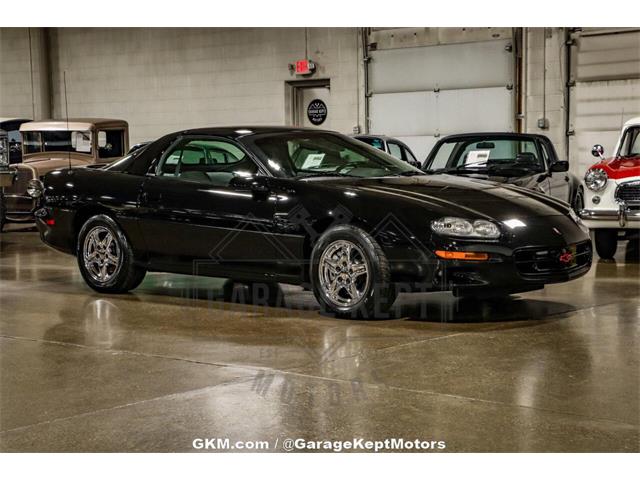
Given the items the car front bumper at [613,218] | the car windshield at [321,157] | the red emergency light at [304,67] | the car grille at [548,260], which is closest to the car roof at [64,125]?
the red emergency light at [304,67]

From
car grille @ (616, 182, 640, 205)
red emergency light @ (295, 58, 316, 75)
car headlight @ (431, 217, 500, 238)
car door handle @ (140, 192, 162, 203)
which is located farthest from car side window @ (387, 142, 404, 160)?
car headlight @ (431, 217, 500, 238)

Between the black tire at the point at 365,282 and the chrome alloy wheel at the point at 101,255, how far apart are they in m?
2.00

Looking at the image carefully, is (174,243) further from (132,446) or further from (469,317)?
(132,446)

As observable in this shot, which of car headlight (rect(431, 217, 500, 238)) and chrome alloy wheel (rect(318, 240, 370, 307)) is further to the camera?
chrome alloy wheel (rect(318, 240, 370, 307))

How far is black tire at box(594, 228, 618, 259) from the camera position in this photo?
36.0 feet

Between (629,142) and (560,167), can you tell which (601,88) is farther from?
(560,167)

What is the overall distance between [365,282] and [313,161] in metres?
1.22

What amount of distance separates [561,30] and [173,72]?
349 inches

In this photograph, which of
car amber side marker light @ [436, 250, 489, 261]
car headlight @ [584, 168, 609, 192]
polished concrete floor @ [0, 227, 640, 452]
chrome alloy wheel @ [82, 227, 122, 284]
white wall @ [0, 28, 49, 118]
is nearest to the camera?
polished concrete floor @ [0, 227, 640, 452]

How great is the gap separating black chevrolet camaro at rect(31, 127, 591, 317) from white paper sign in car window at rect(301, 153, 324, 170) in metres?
0.01

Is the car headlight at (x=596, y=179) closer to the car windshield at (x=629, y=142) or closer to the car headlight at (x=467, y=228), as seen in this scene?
the car windshield at (x=629, y=142)

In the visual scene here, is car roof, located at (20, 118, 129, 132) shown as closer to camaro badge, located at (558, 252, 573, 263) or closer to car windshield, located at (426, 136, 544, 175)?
car windshield, located at (426, 136, 544, 175)

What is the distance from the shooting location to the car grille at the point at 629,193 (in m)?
10.7
